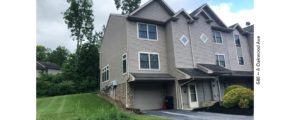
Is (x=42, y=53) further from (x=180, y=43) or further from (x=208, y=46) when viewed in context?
(x=180, y=43)

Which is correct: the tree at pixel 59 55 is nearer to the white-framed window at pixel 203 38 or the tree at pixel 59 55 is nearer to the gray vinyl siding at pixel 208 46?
the gray vinyl siding at pixel 208 46

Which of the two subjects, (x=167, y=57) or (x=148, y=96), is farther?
(x=167, y=57)

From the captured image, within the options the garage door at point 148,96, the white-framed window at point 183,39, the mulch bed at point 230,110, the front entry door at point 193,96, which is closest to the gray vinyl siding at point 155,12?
the white-framed window at point 183,39

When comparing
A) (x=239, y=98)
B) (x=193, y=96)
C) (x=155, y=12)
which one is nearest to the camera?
(x=239, y=98)

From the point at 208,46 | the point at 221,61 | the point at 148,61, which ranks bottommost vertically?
the point at 221,61

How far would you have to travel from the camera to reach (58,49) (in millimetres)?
3586

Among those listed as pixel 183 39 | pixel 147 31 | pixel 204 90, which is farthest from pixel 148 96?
pixel 147 31

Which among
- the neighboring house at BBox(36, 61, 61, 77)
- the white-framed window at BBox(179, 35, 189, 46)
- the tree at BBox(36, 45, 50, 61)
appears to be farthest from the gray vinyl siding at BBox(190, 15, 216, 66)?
the tree at BBox(36, 45, 50, 61)

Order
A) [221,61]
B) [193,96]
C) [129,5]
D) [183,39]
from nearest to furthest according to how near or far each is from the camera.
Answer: [129,5] → [221,61] → [193,96] → [183,39]

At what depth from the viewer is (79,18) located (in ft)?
12.5

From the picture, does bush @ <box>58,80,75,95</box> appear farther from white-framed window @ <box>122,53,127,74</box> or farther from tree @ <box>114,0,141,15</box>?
white-framed window @ <box>122,53,127,74</box>

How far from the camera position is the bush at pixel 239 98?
4047 millimetres

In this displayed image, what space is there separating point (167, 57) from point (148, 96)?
93.7 inches
